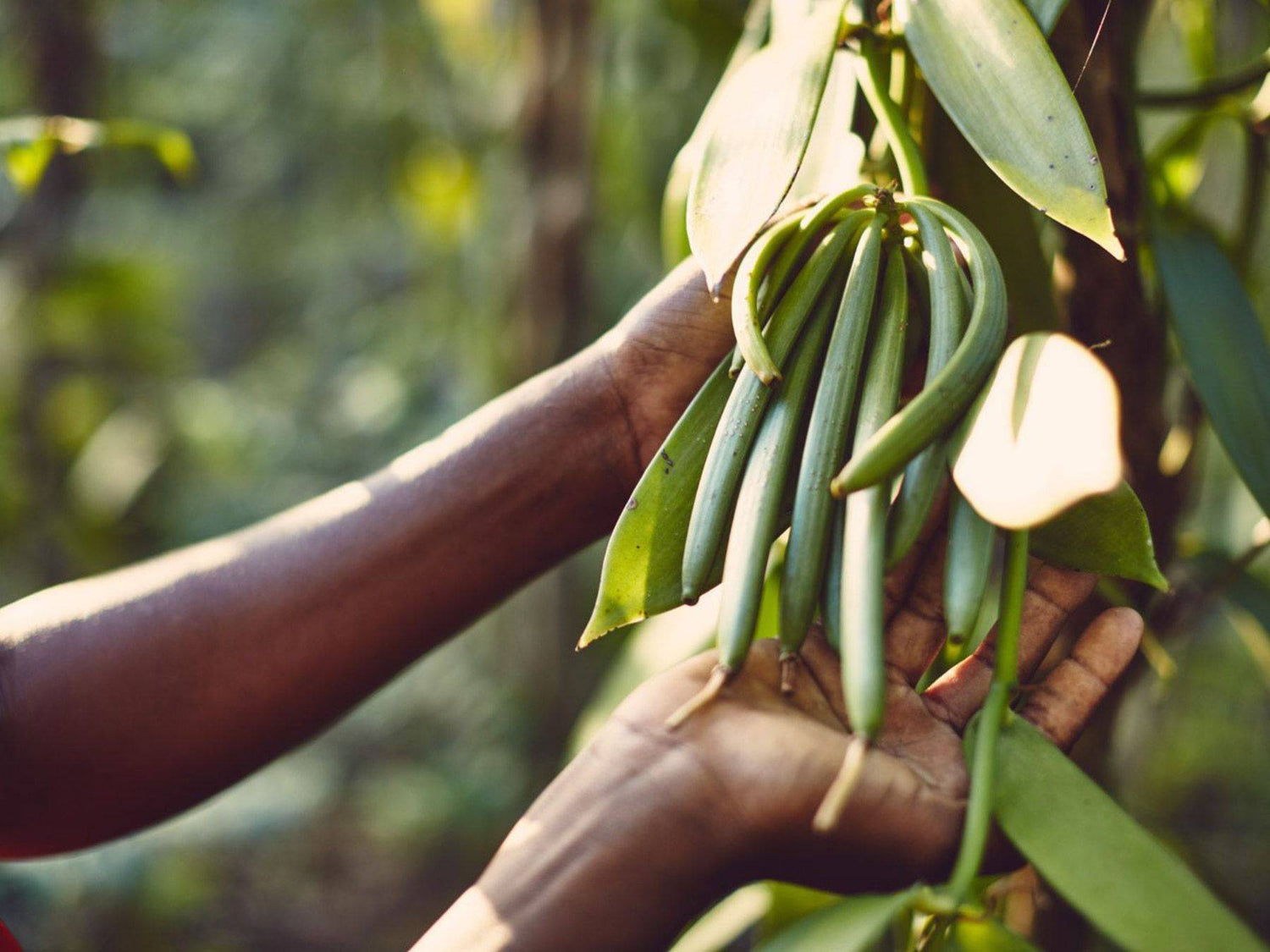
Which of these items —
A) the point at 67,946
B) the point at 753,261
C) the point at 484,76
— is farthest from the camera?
the point at 484,76

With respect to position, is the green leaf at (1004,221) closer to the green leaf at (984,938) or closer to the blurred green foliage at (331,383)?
the green leaf at (984,938)

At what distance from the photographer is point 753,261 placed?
0.43 m

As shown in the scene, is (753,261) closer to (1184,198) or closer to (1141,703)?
(1184,198)

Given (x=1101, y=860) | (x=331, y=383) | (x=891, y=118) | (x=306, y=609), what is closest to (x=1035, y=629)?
(x=1101, y=860)

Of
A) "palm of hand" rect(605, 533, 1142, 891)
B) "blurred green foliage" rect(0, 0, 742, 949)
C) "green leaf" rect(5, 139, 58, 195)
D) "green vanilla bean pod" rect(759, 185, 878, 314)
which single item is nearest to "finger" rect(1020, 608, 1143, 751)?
"palm of hand" rect(605, 533, 1142, 891)

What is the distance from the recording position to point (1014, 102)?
43 centimetres

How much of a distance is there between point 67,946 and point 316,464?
4.69 feet

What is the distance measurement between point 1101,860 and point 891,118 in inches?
13.6

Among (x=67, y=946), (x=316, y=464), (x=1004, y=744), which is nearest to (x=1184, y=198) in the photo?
(x=1004, y=744)

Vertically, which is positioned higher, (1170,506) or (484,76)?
(484,76)

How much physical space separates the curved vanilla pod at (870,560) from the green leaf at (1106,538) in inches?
3.5

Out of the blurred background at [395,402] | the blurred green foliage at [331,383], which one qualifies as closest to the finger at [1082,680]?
the blurred background at [395,402]

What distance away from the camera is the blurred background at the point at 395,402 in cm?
147

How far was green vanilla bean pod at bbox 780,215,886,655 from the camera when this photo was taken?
1.25 ft
